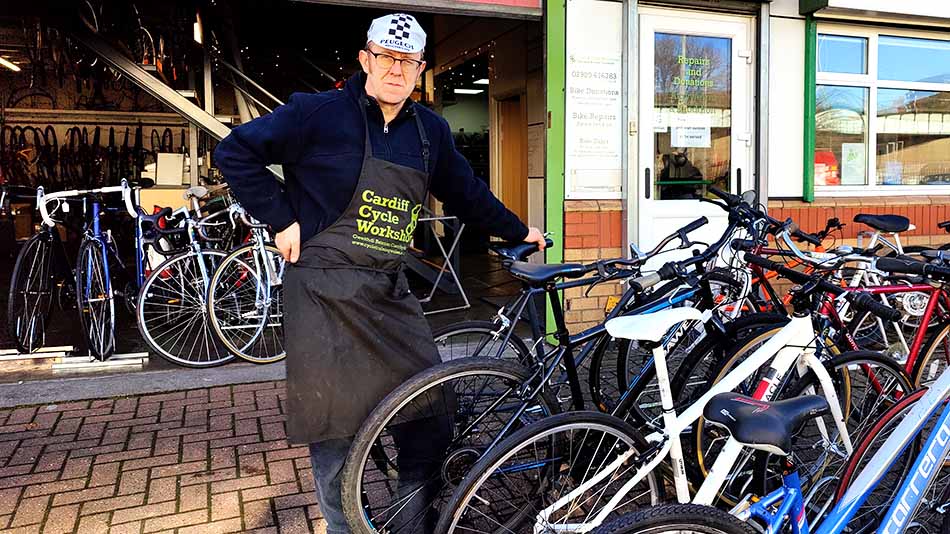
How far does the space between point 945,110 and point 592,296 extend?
4.16 meters

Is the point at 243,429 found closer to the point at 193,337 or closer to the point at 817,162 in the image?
the point at 193,337

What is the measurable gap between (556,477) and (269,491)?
1.45 m

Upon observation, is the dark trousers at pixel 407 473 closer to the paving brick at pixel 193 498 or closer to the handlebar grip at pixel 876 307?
the paving brick at pixel 193 498

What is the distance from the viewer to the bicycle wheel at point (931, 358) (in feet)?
10.8

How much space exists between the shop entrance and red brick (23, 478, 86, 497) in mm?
4177

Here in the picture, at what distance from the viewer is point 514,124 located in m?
9.74

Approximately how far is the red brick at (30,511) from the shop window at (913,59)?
6.94 m

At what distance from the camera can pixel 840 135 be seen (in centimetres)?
646

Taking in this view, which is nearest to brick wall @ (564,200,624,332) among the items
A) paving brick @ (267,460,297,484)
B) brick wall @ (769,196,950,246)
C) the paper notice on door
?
the paper notice on door

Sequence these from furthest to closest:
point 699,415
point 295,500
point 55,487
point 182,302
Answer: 1. point 182,302
2. point 55,487
3. point 295,500
4. point 699,415

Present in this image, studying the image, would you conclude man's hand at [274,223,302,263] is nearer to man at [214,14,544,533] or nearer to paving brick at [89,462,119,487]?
man at [214,14,544,533]

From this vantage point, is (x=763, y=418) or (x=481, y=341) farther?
(x=481, y=341)

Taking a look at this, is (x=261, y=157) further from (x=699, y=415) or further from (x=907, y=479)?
(x=907, y=479)

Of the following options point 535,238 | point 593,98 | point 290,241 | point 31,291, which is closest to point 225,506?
point 290,241
